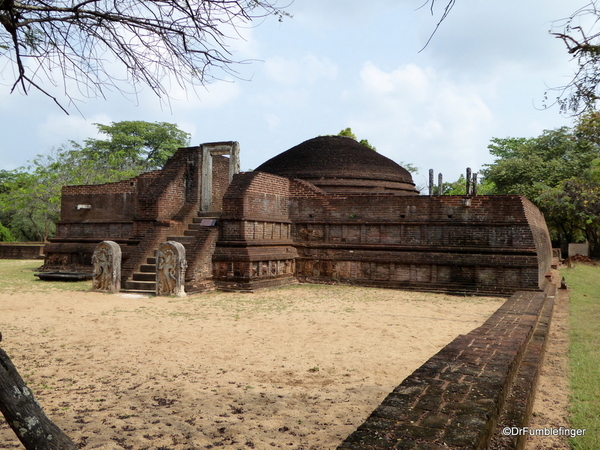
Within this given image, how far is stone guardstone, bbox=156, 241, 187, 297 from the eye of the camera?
36.0ft

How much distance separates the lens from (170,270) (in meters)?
11.0

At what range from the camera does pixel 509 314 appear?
7238 mm

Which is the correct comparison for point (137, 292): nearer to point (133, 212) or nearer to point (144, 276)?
point (144, 276)

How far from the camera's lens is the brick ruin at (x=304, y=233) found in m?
12.1

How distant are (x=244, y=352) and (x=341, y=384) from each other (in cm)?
159

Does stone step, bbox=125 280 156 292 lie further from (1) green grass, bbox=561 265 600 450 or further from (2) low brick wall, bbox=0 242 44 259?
(2) low brick wall, bbox=0 242 44 259

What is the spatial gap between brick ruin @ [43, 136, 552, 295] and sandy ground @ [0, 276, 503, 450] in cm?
197

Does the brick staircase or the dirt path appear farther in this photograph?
the brick staircase

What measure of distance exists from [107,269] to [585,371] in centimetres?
945

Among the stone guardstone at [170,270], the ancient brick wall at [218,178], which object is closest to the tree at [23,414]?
the stone guardstone at [170,270]

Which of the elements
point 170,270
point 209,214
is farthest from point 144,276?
point 209,214

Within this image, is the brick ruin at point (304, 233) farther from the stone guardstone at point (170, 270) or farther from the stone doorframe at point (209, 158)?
the stone guardstone at point (170, 270)

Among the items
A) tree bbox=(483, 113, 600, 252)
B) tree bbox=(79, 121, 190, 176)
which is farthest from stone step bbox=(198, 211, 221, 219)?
tree bbox=(79, 121, 190, 176)

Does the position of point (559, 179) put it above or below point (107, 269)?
above
